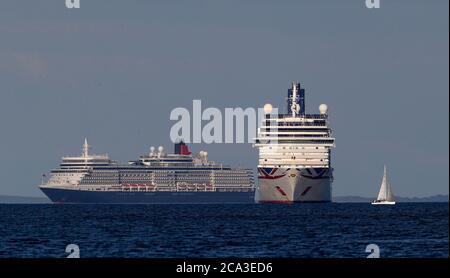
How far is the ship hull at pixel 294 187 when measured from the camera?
192m

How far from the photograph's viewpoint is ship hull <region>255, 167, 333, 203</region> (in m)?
192

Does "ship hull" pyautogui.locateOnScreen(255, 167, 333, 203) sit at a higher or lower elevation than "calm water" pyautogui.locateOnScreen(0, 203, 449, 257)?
higher

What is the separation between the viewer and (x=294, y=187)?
193500mm

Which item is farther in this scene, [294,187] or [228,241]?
[294,187]

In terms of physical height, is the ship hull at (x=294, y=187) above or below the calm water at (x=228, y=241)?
above

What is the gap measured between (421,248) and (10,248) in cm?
2187

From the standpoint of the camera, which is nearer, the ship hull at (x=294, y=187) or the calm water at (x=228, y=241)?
the calm water at (x=228, y=241)

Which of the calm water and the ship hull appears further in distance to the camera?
the ship hull
